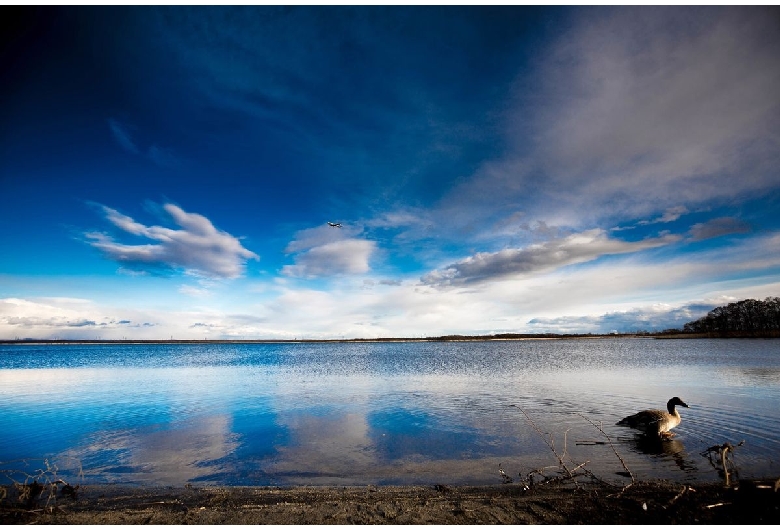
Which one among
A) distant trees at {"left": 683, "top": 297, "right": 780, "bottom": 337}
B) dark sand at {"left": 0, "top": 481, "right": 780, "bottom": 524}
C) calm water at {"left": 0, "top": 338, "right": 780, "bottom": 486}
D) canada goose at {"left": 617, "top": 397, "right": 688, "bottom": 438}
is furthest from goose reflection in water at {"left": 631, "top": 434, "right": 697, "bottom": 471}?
distant trees at {"left": 683, "top": 297, "right": 780, "bottom": 337}

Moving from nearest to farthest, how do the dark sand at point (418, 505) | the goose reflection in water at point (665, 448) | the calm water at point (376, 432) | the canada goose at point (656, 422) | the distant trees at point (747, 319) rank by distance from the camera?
1. the dark sand at point (418, 505)
2. the goose reflection in water at point (665, 448)
3. the calm water at point (376, 432)
4. the canada goose at point (656, 422)
5. the distant trees at point (747, 319)

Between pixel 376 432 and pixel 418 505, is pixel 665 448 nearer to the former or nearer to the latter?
pixel 418 505

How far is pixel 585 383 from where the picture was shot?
29.0 metres

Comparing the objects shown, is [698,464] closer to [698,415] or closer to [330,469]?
[698,415]

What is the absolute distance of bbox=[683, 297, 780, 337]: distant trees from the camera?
12025 cm

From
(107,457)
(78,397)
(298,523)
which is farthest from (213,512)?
(78,397)

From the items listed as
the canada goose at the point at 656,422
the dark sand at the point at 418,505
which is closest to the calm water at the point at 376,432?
the canada goose at the point at 656,422

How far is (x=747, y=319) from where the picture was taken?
5032 inches

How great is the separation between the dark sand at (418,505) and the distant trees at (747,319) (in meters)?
154

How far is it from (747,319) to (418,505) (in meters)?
172

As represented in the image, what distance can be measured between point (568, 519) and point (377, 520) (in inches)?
144

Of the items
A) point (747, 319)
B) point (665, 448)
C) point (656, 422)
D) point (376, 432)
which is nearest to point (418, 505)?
point (376, 432)

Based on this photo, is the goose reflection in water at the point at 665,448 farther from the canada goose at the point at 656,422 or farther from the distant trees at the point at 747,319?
the distant trees at the point at 747,319

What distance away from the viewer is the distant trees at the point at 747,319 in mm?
120250
